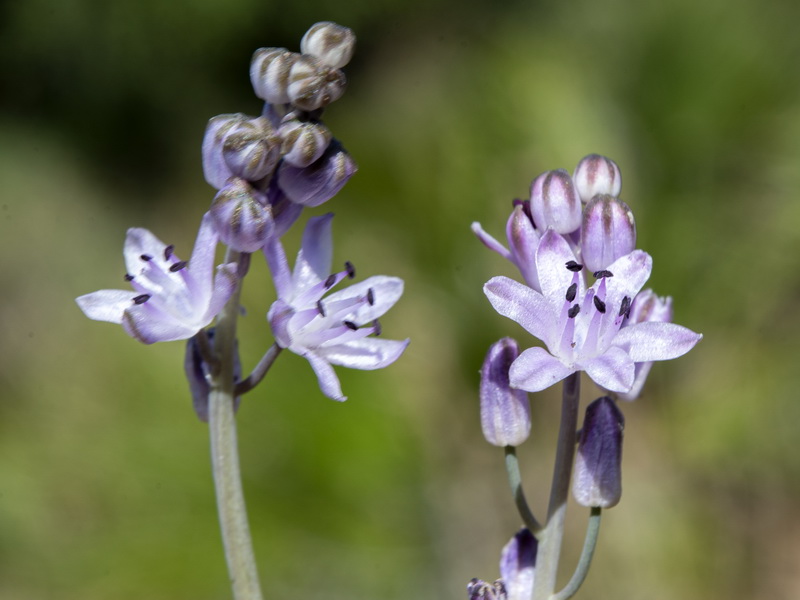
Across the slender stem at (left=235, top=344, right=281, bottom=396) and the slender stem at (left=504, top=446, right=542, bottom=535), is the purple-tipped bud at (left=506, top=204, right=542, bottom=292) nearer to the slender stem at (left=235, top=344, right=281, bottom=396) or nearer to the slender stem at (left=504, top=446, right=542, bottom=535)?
the slender stem at (left=504, top=446, right=542, bottom=535)

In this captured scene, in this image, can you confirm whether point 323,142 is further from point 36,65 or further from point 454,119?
point 36,65

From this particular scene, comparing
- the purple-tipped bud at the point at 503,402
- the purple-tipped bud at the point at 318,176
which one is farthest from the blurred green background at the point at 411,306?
the purple-tipped bud at the point at 318,176

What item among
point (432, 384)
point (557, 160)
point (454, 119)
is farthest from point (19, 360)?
point (557, 160)

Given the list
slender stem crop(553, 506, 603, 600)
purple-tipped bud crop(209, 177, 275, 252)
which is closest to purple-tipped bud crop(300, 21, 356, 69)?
purple-tipped bud crop(209, 177, 275, 252)

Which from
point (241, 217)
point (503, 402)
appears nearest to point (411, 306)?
point (503, 402)

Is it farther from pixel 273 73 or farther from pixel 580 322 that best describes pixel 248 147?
pixel 580 322
